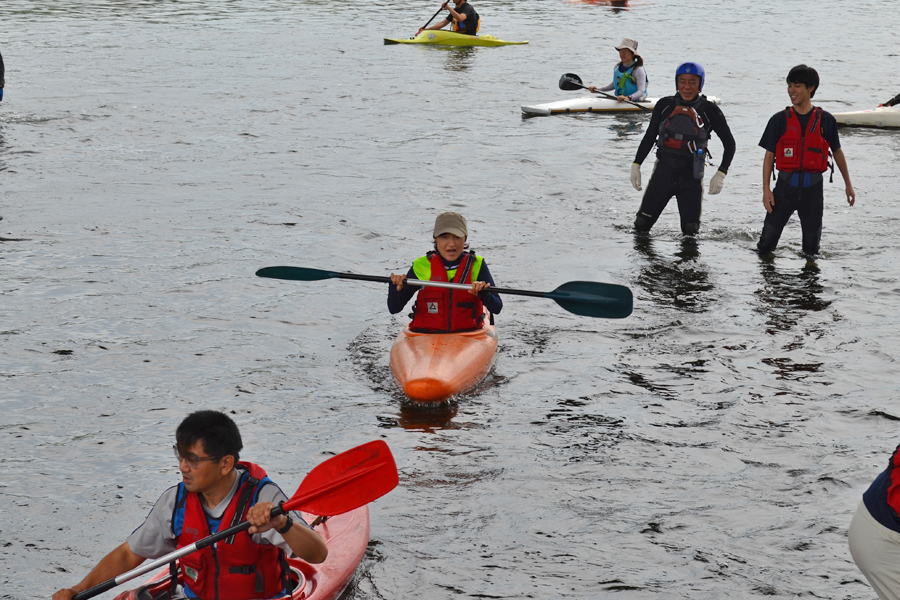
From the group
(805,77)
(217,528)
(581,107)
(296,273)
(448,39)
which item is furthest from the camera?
(448,39)

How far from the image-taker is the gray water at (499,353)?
5270 mm

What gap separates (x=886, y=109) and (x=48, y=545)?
14.2m

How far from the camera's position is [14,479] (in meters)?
5.91

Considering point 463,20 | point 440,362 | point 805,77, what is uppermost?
point 805,77

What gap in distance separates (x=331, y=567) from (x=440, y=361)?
2.37 meters

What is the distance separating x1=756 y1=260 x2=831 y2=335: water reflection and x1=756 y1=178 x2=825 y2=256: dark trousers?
21 cm

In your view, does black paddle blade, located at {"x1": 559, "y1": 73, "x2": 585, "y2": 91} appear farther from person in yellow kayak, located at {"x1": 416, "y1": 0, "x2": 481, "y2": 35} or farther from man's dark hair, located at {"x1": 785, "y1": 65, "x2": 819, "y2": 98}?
person in yellow kayak, located at {"x1": 416, "y1": 0, "x2": 481, "y2": 35}

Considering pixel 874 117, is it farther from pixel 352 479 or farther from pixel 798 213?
pixel 352 479

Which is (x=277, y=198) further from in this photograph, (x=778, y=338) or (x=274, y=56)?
(x=274, y=56)

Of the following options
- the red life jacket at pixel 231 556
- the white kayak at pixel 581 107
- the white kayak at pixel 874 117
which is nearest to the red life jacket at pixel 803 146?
the red life jacket at pixel 231 556

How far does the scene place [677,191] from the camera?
381 inches

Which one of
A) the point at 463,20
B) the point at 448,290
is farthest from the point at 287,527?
the point at 463,20

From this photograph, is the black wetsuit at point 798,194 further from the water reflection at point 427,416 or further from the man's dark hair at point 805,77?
the water reflection at point 427,416

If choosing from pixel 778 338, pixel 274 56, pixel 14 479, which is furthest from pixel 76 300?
pixel 274 56
